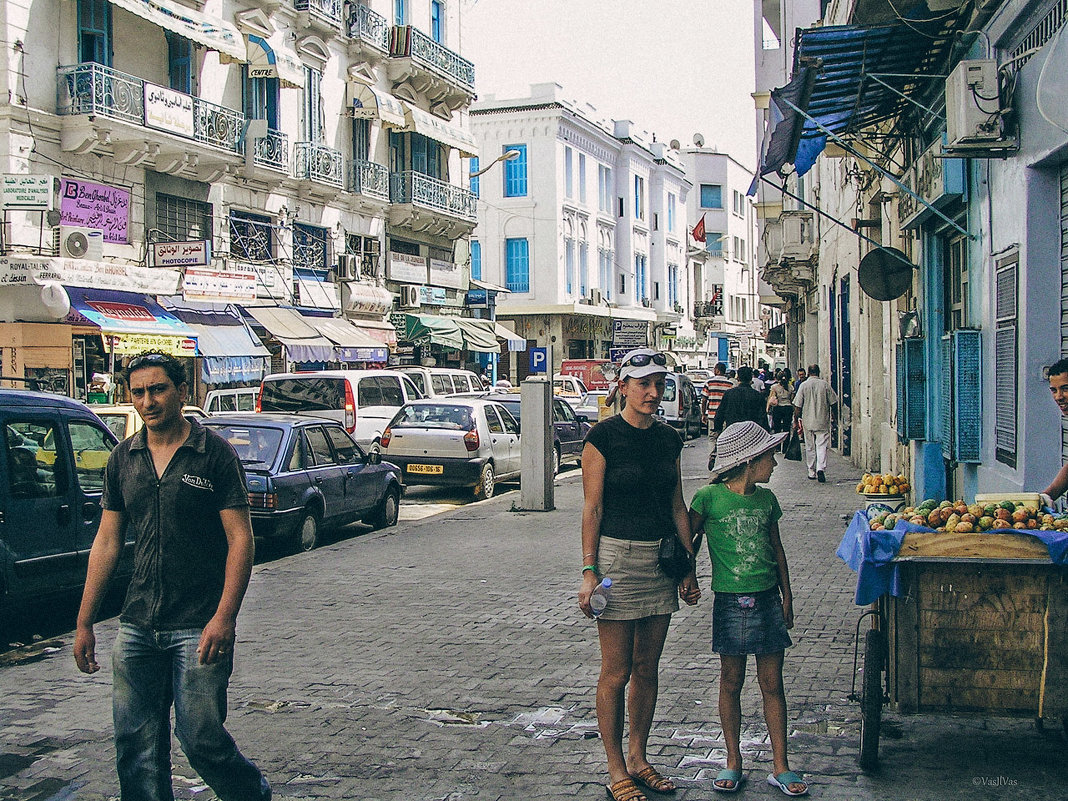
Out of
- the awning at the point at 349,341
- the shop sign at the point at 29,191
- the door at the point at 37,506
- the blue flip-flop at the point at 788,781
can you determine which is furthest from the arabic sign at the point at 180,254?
the blue flip-flop at the point at 788,781

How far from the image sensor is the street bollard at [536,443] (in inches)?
581

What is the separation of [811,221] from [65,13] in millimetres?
17196

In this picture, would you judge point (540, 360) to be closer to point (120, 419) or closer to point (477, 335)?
point (120, 419)

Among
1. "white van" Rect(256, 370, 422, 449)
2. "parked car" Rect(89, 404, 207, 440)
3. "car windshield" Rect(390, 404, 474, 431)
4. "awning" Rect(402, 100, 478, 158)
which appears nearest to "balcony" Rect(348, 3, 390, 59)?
"awning" Rect(402, 100, 478, 158)

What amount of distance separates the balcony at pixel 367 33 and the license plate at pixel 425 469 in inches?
681

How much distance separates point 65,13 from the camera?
67.7ft

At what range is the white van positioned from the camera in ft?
59.0

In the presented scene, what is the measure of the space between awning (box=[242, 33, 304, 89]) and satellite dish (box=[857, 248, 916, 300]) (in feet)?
55.8

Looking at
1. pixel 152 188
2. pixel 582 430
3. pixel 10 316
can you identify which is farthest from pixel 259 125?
pixel 582 430

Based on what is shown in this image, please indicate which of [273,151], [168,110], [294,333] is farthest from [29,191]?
[273,151]

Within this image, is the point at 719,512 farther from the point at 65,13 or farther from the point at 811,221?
the point at 811,221

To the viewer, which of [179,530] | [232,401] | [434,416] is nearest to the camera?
[179,530]

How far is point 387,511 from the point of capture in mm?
14008

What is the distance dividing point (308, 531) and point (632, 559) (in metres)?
7.87
